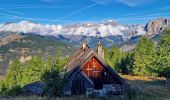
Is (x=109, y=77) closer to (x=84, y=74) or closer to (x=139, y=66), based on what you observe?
(x=84, y=74)

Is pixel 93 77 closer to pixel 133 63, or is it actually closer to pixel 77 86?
pixel 77 86

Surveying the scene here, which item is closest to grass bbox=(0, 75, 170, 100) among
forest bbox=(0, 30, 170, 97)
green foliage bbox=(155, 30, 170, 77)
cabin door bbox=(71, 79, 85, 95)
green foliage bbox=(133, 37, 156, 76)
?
green foliage bbox=(155, 30, 170, 77)

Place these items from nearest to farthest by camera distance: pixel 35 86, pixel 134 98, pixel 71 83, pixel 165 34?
pixel 134 98 < pixel 71 83 < pixel 35 86 < pixel 165 34

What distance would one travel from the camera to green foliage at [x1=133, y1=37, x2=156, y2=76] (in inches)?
4213

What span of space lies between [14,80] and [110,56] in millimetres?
40234

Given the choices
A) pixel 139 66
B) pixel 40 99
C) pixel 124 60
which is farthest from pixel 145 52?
pixel 40 99

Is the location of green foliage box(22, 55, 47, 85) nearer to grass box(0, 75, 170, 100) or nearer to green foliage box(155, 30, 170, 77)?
green foliage box(155, 30, 170, 77)

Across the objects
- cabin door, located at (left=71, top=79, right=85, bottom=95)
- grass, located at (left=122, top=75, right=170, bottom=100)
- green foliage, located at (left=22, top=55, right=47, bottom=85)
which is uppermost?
green foliage, located at (left=22, top=55, right=47, bottom=85)

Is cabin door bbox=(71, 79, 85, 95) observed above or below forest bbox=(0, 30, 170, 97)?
below

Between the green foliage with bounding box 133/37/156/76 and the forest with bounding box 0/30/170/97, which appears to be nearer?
the forest with bounding box 0/30/170/97

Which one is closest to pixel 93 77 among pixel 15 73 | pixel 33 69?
pixel 33 69

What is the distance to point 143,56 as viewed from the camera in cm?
10962

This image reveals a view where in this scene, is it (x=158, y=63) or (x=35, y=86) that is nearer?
(x=35, y=86)

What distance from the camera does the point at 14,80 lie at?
110625mm
